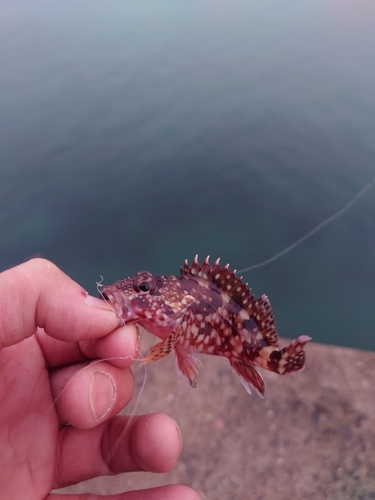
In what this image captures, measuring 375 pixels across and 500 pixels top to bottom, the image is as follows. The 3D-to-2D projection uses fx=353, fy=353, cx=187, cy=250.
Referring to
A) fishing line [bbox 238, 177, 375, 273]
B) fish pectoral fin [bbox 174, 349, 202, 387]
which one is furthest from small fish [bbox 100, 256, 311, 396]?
fishing line [bbox 238, 177, 375, 273]

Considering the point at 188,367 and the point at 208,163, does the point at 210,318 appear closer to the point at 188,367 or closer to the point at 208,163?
the point at 188,367

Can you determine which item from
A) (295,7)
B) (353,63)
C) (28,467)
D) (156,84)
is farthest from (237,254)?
(295,7)

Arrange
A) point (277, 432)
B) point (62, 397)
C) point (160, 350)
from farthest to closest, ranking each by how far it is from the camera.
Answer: point (277, 432)
point (160, 350)
point (62, 397)

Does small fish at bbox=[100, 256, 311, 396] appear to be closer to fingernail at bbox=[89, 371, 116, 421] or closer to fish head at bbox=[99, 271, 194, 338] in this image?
fish head at bbox=[99, 271, 194, 338]

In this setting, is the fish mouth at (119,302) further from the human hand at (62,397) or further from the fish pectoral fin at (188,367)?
the fish pectoral fin at (188,367)

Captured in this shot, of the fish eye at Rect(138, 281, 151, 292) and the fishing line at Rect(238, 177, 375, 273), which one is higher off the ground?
the fish eye at Rect(138, 281, 151, 292)

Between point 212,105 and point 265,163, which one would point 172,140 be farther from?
point 265,163

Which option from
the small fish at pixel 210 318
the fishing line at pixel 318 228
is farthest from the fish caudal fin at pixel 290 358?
the fishing line at pixel 318 228

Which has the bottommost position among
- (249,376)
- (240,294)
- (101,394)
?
(249,376)

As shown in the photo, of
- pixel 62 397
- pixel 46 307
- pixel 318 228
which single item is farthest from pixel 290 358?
pixel 318 228
